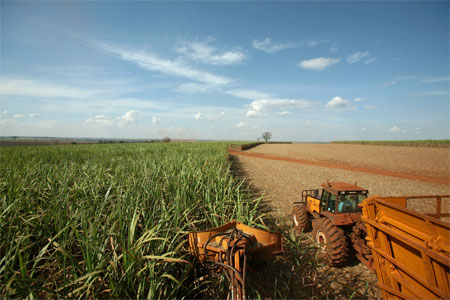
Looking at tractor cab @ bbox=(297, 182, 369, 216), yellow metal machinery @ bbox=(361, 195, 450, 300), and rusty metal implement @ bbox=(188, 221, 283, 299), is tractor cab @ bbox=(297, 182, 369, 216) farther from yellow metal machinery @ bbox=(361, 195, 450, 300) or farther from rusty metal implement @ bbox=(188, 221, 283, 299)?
rusty metal implement @ bbox=(188, 221, 283, 299)

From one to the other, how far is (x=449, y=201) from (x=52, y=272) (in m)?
14.0

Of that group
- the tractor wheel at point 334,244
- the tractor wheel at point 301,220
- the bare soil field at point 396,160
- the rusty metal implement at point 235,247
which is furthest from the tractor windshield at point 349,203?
the bare soil field at point 396,160

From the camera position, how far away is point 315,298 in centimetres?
289

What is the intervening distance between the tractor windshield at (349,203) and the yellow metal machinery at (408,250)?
1.16 m

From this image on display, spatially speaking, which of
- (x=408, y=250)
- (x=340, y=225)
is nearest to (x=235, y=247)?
(x=408, y=250)

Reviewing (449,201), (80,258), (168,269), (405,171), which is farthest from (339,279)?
(405,171)

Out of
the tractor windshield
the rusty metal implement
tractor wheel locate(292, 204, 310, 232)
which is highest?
the rusty metal implement

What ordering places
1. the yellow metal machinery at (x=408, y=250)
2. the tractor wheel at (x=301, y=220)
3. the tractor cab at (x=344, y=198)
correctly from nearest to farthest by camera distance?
the yellow metal machinery at (x=408, y=250)
the tractor cab at (x=344, y=198)
the tractor wheel at (x=301, y=220)

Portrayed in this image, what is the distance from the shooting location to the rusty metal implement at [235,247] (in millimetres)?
1838

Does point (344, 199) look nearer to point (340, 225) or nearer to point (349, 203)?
point (349, 203)

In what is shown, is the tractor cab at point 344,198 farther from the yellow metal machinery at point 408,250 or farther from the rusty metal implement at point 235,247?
the rusty metal implement at point 235,247

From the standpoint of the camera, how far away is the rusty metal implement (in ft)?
6.03

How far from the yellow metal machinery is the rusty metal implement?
1565mm

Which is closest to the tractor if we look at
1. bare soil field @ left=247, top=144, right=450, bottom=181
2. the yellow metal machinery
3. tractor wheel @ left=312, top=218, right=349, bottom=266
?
tractor wheel @ left=312, top=218, right=349, bottom=266
